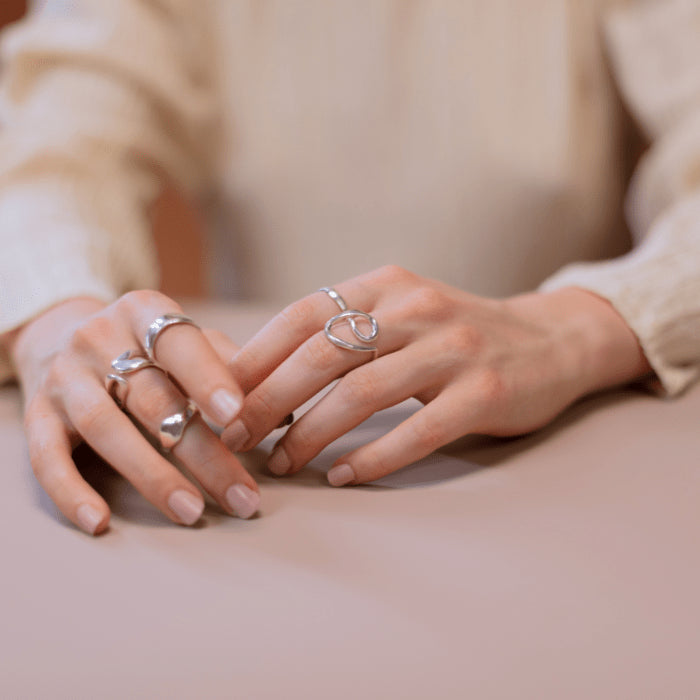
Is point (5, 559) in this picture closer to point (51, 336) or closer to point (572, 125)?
point (51, 336)

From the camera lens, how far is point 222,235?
4.08ft

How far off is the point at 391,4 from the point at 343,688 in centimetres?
99

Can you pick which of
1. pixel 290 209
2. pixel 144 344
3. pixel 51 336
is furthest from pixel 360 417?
pixel 290 209

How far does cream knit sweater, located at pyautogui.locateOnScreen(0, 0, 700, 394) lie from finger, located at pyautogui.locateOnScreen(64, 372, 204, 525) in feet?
1.29

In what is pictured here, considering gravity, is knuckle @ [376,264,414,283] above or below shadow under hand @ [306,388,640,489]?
above

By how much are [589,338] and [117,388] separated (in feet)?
1.37

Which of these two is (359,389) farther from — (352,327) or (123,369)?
(123,369)

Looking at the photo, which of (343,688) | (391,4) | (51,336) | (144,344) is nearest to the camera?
(343,688)

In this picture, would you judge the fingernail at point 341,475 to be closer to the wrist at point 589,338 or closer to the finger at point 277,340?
the finger at point 277,340

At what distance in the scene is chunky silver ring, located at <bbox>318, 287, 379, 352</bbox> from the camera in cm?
48

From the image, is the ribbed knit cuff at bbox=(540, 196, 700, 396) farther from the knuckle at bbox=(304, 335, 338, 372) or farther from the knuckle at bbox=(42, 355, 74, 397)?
the knuckle at bbox=(42, 355, 74, 397)

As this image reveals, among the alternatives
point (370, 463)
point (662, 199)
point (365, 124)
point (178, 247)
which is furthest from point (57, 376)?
point (178, 247)

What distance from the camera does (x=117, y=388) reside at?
0.47 m

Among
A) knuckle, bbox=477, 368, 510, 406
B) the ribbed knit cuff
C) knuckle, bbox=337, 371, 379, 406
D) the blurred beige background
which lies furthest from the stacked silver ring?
the blurred beige background
